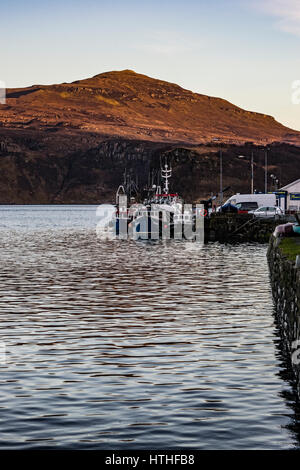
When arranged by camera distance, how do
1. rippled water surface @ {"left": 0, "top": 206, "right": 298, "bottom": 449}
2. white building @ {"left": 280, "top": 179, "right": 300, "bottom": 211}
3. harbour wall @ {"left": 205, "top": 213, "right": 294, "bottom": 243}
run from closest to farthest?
rippled water surface @ {"left": 0, "top": 206, "right": 298, "bottom": 449} → harbour wall @ {"left": 205, "top": 213, "right": 294, "bottom": 243} → white building @ {"left": 280, "top": 179, "right": 300, "bottom": 211}

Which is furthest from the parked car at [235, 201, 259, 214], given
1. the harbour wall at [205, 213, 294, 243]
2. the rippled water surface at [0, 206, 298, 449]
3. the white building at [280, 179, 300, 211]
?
the rippled water surface at [0, 206, 298, 449]

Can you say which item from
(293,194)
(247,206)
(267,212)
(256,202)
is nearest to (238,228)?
(267,212)

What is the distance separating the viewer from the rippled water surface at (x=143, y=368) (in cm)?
1413

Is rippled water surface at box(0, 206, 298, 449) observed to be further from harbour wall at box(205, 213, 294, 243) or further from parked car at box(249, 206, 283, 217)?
parked car at box(249, 206, 283, 217)

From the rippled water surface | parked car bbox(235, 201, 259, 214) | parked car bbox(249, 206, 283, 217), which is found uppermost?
parked car bbox(235, 201, 259, 214)

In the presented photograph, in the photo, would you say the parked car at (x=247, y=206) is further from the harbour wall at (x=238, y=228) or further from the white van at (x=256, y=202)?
the harbour wall at (x=238, y=228)

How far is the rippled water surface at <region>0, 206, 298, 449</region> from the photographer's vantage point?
14133mm

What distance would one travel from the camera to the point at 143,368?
19.4m

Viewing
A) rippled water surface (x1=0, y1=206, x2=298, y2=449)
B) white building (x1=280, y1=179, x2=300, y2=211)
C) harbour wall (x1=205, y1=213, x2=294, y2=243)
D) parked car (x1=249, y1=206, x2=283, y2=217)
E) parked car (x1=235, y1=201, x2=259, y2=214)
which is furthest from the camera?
parked car (x1=235, y1=201, x2=259, y2=214)

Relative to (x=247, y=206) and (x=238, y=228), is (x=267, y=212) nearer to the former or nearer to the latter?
(x=238, y=228)

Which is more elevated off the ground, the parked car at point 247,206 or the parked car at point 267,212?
the parked car at point 247,206

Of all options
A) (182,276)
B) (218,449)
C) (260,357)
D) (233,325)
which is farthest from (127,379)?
(182,276)

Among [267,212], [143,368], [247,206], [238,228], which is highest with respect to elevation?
[247,206]

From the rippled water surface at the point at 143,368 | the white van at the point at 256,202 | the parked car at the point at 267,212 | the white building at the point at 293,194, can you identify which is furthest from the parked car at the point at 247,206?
the rippled water surface at the point at 143,368
